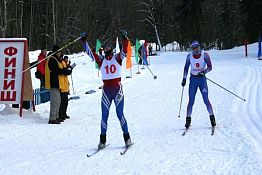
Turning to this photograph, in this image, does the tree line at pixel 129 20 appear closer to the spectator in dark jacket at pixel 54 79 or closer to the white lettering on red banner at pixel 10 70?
the white lettering on red banner at pixel 10 70

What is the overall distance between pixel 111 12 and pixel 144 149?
75.7 metres

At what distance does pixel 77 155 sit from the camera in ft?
23.9

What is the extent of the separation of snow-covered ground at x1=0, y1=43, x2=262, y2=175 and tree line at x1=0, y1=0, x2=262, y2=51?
2912cm

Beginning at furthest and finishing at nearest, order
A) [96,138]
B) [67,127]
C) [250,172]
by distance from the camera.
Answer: [67,127] < [96,138] < [250,172]

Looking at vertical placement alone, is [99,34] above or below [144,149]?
above

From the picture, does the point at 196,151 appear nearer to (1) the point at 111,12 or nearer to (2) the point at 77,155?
(2) the point at 77,155

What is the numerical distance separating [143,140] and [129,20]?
3187 inches

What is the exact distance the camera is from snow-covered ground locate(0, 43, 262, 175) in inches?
252

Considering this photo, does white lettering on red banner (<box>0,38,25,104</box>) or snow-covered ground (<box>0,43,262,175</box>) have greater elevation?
white lettering on red banner (<box>0,38,25,104</box>)

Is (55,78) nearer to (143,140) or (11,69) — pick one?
(11,69)

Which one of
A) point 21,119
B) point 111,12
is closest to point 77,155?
point 21,119

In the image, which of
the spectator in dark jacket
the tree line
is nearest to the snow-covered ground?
the spectator in dark jacket

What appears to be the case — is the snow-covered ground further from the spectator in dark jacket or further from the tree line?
the tree line

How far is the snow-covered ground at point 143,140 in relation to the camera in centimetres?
641
